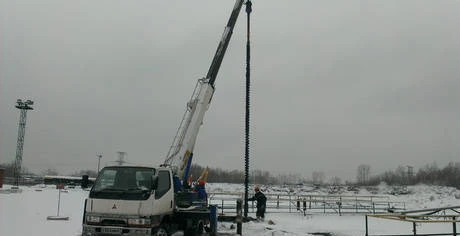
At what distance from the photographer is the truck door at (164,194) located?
1042 cm

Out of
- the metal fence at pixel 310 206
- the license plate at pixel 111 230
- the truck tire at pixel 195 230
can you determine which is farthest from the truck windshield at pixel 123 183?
the metal fence at pixel 310 206

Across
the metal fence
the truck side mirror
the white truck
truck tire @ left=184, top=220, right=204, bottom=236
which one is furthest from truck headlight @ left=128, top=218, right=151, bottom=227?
the metal fence

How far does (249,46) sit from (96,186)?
8.56 meters

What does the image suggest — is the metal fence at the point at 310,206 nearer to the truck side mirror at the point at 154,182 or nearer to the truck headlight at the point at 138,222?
the truck side mirror at the point at 154,182

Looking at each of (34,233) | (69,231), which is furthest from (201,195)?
(34,233)

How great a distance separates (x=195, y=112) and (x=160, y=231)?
17.2 ft

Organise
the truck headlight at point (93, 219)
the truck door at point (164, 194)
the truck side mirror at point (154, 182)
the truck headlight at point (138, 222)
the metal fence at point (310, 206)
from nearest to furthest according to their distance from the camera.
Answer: the truck headlight at point (138, 222), the truck headlight at point (93, 219), the truck side mirror at point (154, 182), the truck door at point (164, 194), the metal fence at point (310, 206)

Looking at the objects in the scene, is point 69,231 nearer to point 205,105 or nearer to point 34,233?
point 34,233

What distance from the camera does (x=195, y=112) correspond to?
579 inches

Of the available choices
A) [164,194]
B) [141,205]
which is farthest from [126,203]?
[164,194]

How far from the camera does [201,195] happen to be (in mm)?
14867

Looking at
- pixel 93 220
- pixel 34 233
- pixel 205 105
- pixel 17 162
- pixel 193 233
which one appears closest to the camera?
pixel 93 220

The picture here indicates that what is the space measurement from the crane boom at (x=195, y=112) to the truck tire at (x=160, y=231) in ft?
8.75

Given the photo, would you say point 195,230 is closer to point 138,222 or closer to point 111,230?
point 138,222
